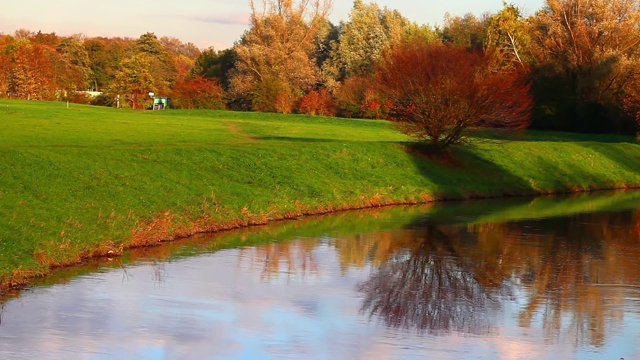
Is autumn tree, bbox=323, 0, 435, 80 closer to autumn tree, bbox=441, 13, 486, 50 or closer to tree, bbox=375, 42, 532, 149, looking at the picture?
autumn tree, bbox=441, 13, 486, 50

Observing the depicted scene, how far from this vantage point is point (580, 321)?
15.6 meters

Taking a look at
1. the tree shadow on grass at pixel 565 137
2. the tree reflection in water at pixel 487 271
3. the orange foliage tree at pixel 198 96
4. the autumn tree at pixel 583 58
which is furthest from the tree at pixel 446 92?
the orange foliage tree at pixel 198 96

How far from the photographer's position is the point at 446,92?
39.6 meters

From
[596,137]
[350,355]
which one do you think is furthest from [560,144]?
[350,355]

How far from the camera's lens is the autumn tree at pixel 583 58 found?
66.8 metres

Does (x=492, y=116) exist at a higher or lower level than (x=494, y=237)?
higher

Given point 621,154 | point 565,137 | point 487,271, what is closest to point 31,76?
point 565,137

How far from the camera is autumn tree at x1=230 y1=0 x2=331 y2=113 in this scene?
7806 cm

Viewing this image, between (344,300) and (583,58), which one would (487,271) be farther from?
(583,58)

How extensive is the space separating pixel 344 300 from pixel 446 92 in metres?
23.7

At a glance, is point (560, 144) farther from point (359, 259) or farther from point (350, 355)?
point (350, 355)

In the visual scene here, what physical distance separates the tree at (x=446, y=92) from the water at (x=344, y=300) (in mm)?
13355

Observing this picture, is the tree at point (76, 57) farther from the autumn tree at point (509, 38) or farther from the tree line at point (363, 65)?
the autumn tree at point (509, 38)

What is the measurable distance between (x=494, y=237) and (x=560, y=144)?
2751 cm
